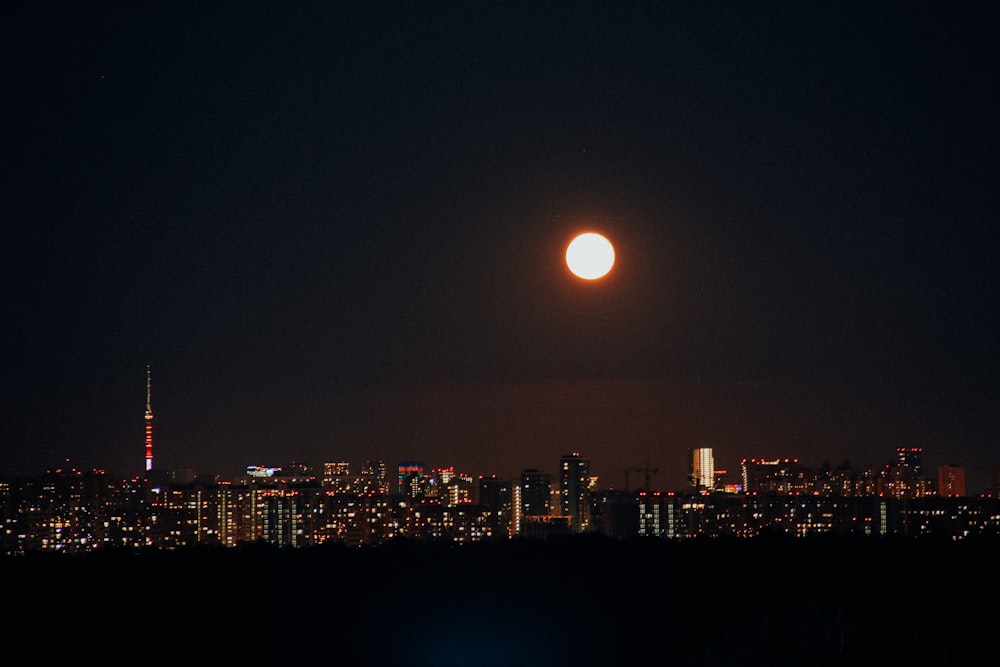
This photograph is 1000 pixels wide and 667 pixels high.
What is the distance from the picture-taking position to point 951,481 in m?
74.2

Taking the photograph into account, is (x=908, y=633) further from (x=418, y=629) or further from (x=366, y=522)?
(x=366, y=522)

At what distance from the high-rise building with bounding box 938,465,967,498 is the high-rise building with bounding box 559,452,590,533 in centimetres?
2037

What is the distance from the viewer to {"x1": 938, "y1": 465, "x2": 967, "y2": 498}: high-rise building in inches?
2844

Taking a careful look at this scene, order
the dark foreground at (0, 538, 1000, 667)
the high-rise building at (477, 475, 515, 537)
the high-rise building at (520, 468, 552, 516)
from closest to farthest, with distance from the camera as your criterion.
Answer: the dark foreground at (0, 538, 1000, 667) < the high-rise building at (477, 475, 515, 537) < the high-rise building at (520, 468, 552, 516)

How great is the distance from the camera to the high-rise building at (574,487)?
7825 cm

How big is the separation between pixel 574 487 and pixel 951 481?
23229 mm

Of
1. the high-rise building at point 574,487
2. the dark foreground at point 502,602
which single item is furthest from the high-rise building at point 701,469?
the dark foreground at point 502,602

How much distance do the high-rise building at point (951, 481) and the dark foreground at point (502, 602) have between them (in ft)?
181

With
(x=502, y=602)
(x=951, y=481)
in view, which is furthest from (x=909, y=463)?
(x=502, y=602)

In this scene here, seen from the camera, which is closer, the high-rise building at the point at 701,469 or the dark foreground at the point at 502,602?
the dark foreground at the point at 502,602

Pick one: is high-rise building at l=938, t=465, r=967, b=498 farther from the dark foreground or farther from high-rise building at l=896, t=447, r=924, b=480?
the dark foreground

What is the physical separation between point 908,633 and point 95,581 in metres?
10.5

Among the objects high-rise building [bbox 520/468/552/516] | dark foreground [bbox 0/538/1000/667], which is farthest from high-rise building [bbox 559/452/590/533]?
dark foreground [bbox 0/538/1000/667]

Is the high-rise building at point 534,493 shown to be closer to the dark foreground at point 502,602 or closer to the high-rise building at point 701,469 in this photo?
the high-rise building at point 701,469
